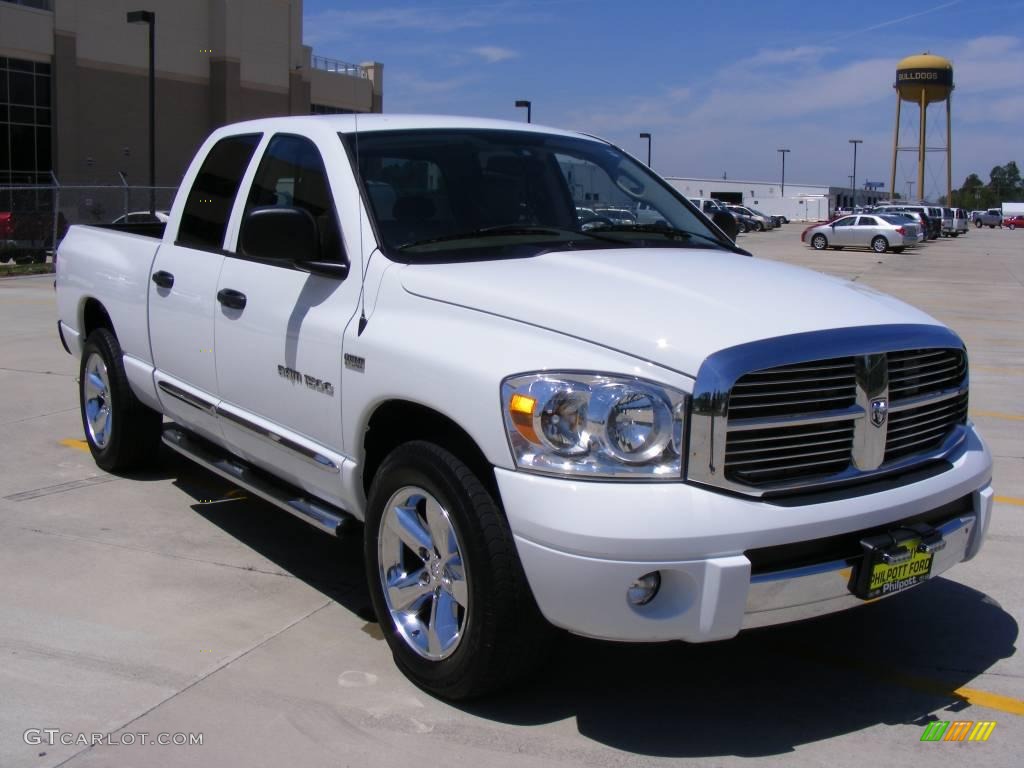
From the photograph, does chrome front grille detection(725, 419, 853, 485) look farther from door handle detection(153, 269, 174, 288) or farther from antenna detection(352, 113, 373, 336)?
door handle detection(153, 269, 174, 288)

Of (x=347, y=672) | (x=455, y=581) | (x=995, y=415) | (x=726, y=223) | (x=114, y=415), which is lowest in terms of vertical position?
(x=347, y=672)

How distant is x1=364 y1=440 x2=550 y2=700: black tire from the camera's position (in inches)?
134

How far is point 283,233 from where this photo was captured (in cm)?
422

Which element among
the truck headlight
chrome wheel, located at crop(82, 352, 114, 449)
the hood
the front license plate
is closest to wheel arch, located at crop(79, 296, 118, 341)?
chrome wheel, located at crop(82, 352, 114, 449)

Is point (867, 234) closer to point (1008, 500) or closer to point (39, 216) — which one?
point (39, 216)

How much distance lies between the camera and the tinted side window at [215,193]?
17.4 feet

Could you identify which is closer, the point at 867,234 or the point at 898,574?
the point at 898,574

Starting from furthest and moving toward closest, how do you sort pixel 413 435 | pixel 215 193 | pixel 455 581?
pixel 215 193 < pixel 413 435 < pixel 455 581

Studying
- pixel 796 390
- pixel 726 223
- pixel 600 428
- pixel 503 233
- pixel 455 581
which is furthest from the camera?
pixel 726 223

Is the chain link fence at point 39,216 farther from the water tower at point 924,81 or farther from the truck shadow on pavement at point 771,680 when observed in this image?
the water tower at point 924,81

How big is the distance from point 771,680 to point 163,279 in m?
3.55

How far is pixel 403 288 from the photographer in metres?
3.98

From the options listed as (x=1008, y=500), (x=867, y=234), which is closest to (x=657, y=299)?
(x=1008, y=500)

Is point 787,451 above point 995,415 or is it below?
above
